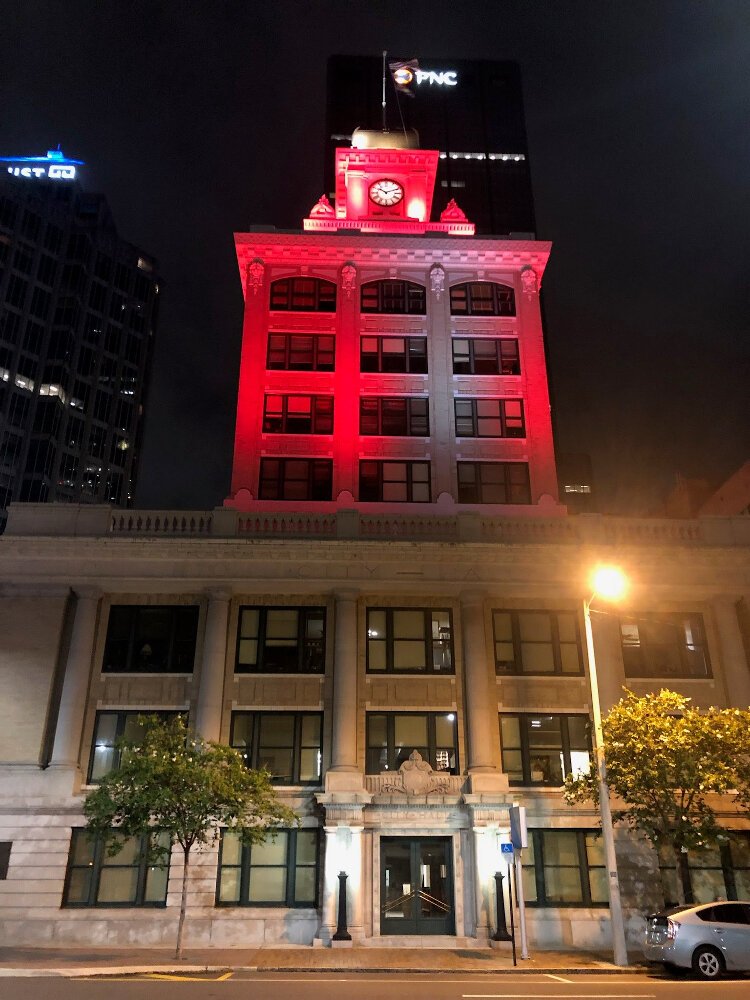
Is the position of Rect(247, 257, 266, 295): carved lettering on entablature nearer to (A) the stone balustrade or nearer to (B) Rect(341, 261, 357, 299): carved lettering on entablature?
(B) Rect(341, 261, 357, 299): carved lettering on entablature

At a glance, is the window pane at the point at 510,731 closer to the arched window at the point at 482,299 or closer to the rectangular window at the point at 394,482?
the rectangular window at the point at 394,482

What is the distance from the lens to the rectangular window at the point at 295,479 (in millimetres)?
40625

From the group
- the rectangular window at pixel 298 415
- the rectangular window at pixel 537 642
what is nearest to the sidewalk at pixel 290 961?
the rectangular window at pixel 537 642

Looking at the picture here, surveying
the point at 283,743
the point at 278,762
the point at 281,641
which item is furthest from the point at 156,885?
the point at 281,641

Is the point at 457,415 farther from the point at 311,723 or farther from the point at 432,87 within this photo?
the point at 432,87

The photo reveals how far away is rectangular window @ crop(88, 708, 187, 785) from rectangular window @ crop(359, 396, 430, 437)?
18305 millimetres

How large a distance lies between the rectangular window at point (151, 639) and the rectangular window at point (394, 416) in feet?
48.5

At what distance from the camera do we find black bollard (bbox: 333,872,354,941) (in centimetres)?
2614

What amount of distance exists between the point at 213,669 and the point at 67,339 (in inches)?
4152

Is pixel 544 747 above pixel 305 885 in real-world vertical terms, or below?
above

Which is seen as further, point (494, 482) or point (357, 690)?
point (494, 482)

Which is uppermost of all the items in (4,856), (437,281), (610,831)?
(437,281)

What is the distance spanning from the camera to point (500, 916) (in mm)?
26469

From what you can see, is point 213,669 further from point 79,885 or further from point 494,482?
point 494,482
